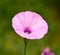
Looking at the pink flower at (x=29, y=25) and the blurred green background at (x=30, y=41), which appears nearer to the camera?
the pink flower at (x=29, y=25)

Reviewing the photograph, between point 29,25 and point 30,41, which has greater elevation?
point 29,25

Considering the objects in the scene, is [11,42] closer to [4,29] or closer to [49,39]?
[4,29]

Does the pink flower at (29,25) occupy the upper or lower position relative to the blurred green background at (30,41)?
upper

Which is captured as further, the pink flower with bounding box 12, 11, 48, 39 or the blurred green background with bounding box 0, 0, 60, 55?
the blurred green background with bounding box 0, 0, 60, 55

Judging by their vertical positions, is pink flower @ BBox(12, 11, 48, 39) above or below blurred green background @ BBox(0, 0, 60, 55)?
above

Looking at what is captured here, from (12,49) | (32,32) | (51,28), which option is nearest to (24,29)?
(32,32)
